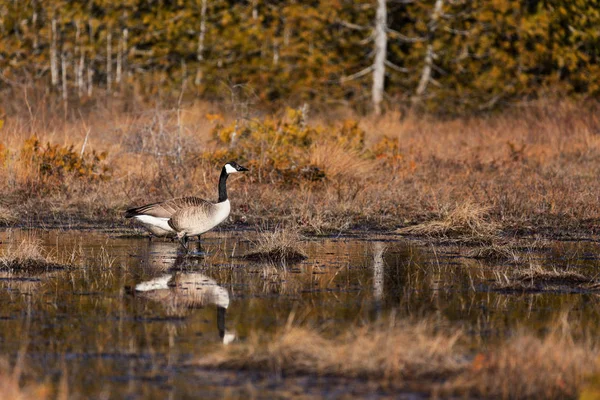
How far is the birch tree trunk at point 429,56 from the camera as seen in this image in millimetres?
31594

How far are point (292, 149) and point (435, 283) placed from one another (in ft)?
29.2

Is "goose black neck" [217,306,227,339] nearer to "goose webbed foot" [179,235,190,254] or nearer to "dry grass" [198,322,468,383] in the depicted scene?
"dry grass" [198,322,468,383]

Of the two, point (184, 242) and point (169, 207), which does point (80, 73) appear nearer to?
point (184, 242)

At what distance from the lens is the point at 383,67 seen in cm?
3180

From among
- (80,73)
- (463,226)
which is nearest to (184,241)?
(463,226)

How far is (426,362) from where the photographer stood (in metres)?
6.62

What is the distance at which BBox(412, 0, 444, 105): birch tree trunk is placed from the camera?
3159 centimetres

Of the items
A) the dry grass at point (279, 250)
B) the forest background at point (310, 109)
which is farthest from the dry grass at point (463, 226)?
the dry grass at point (279, 250)

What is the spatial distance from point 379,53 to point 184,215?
20571 millimetres

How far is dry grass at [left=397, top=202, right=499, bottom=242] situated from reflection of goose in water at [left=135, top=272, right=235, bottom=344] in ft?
14.5

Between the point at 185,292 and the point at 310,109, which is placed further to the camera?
the point at 310,109

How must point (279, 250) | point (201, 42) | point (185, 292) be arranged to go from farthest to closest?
point (201, 42) < point (279, 250) < point (185, 292)

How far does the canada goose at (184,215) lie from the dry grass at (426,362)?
5.06m

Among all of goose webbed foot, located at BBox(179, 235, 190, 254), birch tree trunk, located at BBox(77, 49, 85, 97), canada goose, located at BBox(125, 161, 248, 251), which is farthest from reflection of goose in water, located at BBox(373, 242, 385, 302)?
birch tree trunk, located at BBox(77, 49, 85, 97)
